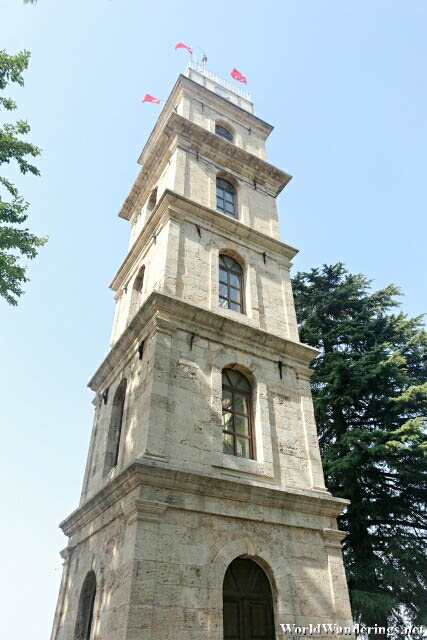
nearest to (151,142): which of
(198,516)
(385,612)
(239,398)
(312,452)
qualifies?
(239,398)

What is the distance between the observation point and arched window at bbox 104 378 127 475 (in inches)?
433

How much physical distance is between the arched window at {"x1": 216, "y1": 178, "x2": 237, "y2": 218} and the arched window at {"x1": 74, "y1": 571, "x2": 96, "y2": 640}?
10760 mm

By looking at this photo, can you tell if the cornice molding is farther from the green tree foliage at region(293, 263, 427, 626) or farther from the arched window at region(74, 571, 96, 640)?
the green tree foliage at region(293, 263, 427, 626)


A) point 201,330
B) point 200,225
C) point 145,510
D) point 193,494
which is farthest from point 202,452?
point 200,225

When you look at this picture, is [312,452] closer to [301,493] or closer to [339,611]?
[301,493]

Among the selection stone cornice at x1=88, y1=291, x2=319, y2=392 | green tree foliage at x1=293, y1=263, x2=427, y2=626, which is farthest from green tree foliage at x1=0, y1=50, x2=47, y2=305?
green tree foliage at x1=293, y1=263, x2=427, y2=626

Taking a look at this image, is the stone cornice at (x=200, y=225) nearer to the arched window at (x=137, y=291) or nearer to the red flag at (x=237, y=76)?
the arched window at (x=137, y=291)

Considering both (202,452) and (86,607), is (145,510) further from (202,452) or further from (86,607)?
(86,607)

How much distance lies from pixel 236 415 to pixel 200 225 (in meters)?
5.60

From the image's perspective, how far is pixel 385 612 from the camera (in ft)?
38.7

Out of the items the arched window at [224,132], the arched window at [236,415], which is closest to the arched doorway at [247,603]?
the arched window at [236,415]

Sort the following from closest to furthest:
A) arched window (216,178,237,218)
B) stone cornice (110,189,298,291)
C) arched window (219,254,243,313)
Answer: arched window (219,254,243,313), stone cornice (110,189,298,291), arched window (216,178,237,218)

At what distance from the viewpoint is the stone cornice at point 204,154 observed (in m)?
14.9

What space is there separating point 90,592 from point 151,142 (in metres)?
16.1
